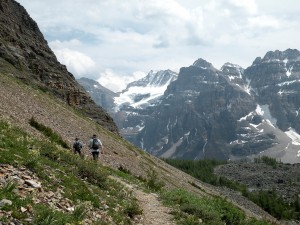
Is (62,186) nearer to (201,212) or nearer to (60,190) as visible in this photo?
(60,190)

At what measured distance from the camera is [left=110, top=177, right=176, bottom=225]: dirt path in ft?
67.3

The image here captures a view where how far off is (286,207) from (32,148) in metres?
116

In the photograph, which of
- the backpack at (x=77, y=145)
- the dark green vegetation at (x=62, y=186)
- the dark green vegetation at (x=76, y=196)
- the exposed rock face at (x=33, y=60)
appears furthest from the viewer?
the exposed rock face at (x=33, y=60)

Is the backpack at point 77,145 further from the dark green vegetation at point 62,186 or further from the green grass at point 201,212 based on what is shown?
the dark green vegetation at point 62,186

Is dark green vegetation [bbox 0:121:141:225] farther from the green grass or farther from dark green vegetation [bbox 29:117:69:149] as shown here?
dark green vegetation [bbox 29:117:69:149]

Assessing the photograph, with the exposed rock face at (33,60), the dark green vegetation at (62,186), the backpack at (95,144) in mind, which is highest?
the exposed rock face at (33,60)

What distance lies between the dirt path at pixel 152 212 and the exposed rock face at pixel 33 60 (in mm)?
52302

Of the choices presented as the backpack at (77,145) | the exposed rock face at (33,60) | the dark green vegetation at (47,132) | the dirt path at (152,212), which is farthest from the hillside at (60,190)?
the exposed rock face at (33,60)

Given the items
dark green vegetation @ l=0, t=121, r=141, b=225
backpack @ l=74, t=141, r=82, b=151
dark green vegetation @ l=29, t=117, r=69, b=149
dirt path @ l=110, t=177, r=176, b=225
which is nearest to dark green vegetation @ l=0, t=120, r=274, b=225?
dark green vegetation @ l=0, t=121, r=141, b=225

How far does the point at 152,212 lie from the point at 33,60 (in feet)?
239

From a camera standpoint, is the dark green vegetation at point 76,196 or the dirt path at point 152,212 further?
the dirt path at point 152,212

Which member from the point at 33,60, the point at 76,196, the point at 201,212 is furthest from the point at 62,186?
the point at 33,60

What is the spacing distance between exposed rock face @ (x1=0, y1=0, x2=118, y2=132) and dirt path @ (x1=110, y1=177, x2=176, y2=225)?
5230 centimetres

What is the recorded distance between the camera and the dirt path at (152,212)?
67.3 feet
